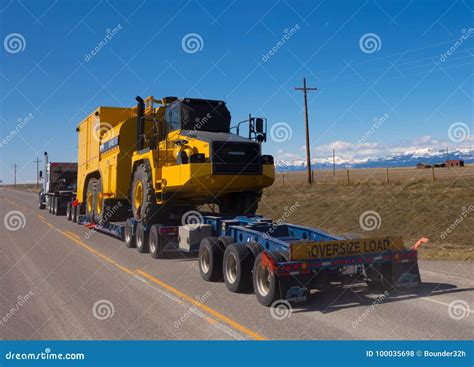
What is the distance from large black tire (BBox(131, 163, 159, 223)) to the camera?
1209 centimetres

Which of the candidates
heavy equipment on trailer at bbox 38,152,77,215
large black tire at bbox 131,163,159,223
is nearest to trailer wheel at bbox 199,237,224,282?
large black tire at bbox 131,163,159,223

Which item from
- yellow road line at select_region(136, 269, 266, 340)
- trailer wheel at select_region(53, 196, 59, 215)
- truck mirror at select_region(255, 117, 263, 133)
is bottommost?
yellow road line at select_region(136, 269, 266, 340)

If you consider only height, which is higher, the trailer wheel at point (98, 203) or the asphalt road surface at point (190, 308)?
the trailer wheel at point (98, 203)

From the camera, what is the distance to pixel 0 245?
14328 millimetres

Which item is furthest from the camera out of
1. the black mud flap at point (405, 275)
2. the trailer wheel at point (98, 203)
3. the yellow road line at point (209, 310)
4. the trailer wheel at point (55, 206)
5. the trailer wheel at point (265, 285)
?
the trailer wheel at point (55, 206)

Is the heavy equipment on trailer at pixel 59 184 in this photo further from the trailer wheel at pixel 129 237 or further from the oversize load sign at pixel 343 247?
the oversize load sign at pixel 343 247

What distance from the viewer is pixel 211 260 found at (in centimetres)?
912

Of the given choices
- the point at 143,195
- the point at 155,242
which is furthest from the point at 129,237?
the point at 155,242

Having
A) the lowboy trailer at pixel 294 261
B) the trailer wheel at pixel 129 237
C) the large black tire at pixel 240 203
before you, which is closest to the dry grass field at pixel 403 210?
the lowboy trailer at pixel 294 261

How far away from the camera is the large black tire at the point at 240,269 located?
8.08m

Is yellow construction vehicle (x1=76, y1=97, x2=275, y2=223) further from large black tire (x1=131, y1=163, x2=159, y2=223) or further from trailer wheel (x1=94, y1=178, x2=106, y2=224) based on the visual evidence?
trailer wheel (x1=94, y1=178, x2=106, y2=224)

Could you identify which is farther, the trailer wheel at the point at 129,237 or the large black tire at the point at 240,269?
the trailer wheel at the point at 129,237

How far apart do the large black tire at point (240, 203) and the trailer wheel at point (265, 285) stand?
4.82 meters

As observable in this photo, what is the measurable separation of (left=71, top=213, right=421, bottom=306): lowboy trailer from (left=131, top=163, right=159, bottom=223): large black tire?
9.02 feet
